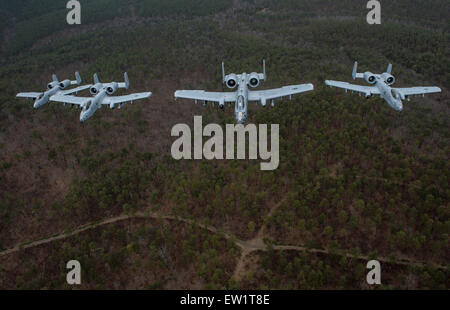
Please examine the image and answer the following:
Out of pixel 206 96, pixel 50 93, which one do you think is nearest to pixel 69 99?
pixel 50 93

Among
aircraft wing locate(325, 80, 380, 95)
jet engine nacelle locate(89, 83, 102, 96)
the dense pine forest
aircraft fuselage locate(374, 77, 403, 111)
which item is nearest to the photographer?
the dense pine forest

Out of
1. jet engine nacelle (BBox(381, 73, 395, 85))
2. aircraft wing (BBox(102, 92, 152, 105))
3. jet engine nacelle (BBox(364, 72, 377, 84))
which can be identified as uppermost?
jet engine nacelle (BBox(364, 72, 377, 84))

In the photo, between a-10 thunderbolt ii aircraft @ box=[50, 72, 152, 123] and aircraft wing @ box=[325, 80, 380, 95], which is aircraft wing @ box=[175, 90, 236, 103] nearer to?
a-10 thunderbolt ii aircraft @ box=[50, 72, 152, 123]

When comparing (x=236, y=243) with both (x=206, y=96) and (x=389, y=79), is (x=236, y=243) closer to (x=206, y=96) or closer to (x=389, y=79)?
(x=206, y=96)

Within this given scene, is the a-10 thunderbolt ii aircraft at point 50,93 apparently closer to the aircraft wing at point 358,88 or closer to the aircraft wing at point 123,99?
the aircraft wing at point 123,99

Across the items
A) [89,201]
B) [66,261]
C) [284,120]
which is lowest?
[66,261]

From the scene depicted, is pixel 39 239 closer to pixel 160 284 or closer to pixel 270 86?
pixel 160 284

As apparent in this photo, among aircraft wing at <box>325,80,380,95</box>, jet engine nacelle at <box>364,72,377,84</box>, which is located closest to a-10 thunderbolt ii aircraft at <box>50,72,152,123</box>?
aircraft wing at <box>325,80,380,95</box>

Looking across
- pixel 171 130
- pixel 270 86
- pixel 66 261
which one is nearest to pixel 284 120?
pixel 270 86

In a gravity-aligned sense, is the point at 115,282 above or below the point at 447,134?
below
